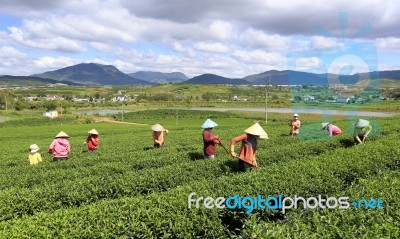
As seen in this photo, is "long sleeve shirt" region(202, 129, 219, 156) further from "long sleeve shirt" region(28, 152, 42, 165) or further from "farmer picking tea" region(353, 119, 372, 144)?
"long sleeve shirt" region(28, 152, 42, 165)

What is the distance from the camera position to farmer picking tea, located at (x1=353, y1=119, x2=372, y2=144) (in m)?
15.3

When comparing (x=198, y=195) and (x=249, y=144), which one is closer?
(x=198, y=195)

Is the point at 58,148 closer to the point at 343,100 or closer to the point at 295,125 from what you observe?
the point at 343,100

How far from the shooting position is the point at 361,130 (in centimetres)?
1570

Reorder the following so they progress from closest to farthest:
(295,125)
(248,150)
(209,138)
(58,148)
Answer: (248,150), (209,138), (58,148), (295,125)

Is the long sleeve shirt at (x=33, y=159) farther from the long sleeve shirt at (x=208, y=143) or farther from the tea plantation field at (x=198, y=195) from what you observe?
the long sleeve shirt at (x=208, y=143)

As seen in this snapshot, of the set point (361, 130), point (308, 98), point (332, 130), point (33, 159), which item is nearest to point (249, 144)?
point (308, 98)

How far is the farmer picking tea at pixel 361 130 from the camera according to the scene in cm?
1534

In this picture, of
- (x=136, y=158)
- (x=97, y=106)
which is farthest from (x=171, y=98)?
(x=136, y=158)

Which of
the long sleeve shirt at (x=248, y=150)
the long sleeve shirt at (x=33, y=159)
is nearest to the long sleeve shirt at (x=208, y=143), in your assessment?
the long sleeve shirt at (x=248, y=150)

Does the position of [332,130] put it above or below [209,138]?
below

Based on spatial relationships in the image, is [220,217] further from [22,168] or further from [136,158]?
[22,168]

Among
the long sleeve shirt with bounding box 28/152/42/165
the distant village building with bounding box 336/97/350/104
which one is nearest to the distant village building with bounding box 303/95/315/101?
the distant village building with bounding box 336/97/350/104

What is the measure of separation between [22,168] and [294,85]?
10862mm
